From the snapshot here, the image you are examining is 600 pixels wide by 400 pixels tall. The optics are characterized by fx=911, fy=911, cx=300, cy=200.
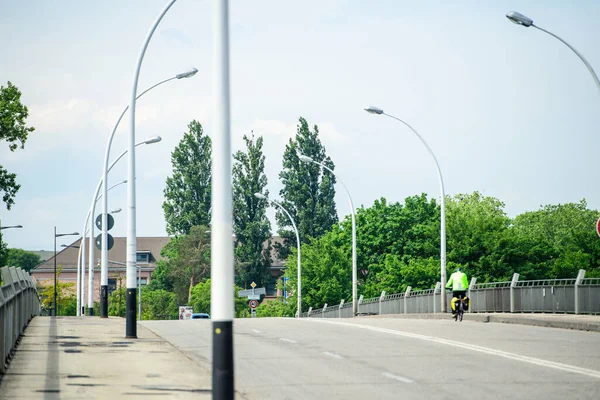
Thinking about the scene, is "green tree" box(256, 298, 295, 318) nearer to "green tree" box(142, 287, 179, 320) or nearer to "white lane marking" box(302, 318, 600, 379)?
"green tree" box(142, 287, 179, 320)

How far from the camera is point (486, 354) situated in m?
15.6

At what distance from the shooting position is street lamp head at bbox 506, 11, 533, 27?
24.5 metres

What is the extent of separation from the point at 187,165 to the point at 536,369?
275 feet

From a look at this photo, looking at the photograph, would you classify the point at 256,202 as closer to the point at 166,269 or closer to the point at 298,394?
the point at 166,269

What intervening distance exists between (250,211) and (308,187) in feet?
→ 25.3

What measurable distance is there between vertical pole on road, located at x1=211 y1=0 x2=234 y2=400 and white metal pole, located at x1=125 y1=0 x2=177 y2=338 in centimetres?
1244

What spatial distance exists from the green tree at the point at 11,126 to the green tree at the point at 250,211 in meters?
49.0

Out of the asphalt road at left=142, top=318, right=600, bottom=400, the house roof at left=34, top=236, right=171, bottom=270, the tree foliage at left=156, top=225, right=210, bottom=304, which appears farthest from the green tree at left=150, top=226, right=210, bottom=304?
the asphalt road at left=142, top=318, right=600, bottom=400

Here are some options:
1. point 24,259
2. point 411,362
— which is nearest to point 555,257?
point 411,362

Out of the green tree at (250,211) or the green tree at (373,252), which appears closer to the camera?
the green tree at (373,252)

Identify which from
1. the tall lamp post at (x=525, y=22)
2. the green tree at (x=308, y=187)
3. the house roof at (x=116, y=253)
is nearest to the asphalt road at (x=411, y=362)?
the tall lamp post at (x=525, y=22)

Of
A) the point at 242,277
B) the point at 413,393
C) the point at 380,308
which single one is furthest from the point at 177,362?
the point at 242,277

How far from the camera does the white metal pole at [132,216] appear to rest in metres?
20.0

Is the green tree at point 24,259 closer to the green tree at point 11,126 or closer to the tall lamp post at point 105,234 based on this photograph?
the green tree at point 11,126
